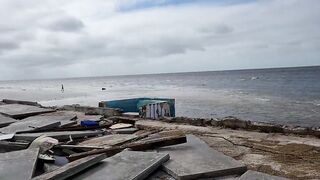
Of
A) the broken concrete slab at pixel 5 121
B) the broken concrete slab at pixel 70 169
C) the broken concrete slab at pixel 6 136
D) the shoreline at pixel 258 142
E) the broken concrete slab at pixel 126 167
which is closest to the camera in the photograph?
the broken concrete slab at pixel 70 169

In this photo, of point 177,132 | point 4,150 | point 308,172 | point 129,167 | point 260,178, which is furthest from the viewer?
point 177,132

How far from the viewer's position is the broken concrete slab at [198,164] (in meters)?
4.17

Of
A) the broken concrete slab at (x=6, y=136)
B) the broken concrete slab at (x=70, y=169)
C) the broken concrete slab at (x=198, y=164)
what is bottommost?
the broken concrete slab at (x=198, y=164)

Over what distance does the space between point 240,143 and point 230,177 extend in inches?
81.8

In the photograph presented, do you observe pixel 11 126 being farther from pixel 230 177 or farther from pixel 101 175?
pixel 230 177

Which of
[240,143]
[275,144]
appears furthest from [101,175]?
[275,144]

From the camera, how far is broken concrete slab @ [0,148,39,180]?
408 centimetres

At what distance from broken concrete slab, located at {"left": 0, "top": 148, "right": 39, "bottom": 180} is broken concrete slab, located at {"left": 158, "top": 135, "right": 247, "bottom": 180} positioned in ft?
5.61

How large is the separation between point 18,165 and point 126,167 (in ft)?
4.76

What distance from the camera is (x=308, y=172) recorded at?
4.51 metres

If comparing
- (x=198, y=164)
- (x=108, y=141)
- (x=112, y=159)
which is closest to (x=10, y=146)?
(x=108, y=141)

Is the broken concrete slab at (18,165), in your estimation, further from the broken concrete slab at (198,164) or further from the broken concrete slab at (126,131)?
the broken concrete slab at (126,131)

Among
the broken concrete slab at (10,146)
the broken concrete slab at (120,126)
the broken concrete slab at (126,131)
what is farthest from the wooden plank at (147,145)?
the broken concrete slab at (120,126)

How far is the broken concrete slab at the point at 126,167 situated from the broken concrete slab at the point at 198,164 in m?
0.21
